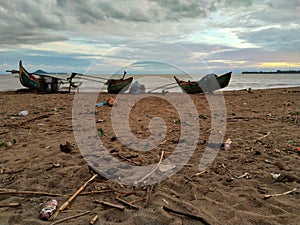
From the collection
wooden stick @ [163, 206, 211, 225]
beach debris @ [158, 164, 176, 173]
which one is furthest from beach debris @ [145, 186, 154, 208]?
beach debris @ [158, 164, 176, 173]

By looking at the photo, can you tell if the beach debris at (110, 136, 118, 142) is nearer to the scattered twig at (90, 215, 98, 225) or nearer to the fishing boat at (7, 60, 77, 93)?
the scattered twig at (90, 215, 98, 225)

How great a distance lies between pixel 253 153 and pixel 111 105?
21.5 ft

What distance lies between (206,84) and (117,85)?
6.15 m

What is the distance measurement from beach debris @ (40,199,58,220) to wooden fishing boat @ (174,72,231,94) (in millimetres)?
Answer: 14421

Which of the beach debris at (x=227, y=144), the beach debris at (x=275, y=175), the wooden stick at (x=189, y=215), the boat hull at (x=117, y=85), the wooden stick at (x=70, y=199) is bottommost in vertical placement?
the wooden stick at (x=70, y=199)

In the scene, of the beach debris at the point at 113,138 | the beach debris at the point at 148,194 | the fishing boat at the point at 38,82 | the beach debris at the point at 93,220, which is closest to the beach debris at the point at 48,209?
the beach debris at the point at 93,220

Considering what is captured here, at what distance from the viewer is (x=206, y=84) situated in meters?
16.7

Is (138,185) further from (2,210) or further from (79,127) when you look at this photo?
(79,127)

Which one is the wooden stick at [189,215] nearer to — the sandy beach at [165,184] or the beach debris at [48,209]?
the sandy beach at [165,184]

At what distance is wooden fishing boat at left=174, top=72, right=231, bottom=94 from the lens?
16.3 metres

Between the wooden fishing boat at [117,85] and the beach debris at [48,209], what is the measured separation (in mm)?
14682

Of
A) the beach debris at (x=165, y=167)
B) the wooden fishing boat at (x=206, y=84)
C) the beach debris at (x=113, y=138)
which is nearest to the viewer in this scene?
the beach debris at (x=165, y=167)

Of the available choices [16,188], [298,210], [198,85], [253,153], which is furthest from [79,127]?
[198,85]

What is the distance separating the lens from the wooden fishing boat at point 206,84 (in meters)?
16.3
